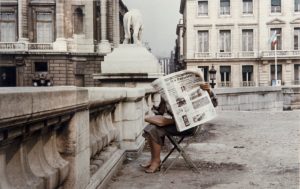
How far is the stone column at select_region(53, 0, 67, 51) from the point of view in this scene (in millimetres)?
53812

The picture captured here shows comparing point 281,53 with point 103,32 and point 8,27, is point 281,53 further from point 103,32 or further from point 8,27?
point 8,27

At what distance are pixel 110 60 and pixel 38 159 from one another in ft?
27.1

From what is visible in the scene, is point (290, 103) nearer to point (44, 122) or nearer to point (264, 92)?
point (264, 92)

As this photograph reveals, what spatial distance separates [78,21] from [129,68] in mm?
47102

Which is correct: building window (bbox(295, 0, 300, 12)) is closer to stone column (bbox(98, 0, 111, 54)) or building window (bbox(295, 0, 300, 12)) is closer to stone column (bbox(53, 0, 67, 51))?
stone column (bbox(98, 0, 111, 54))

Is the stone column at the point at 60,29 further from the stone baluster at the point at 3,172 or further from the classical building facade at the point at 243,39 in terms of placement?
the stone baluster at the point at 3,172

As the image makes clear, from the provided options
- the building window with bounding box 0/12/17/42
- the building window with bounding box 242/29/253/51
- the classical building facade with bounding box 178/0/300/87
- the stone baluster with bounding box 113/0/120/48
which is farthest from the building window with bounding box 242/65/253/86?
the building window with bounding box 0/12/17/42

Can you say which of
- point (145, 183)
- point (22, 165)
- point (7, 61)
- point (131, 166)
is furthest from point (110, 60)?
point (7, 61)

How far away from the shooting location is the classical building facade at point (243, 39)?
2200 inches

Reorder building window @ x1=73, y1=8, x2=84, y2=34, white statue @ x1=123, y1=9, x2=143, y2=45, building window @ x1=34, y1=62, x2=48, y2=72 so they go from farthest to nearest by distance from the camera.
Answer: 1. building window @ x1=73, y1=8, x2=84, y2=34
2. building window @ x1=34, y1=62, x2=48, y2=72
3. white statue @ x1=123, y1=9, x2=143, y2=45

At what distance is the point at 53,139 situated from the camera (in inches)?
142

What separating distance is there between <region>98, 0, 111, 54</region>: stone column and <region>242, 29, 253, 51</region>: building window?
1687 centimetres

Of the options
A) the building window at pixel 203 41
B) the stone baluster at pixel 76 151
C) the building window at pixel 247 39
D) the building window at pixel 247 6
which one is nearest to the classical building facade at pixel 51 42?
the building window at pixel 203 41

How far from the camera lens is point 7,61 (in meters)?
52.7
